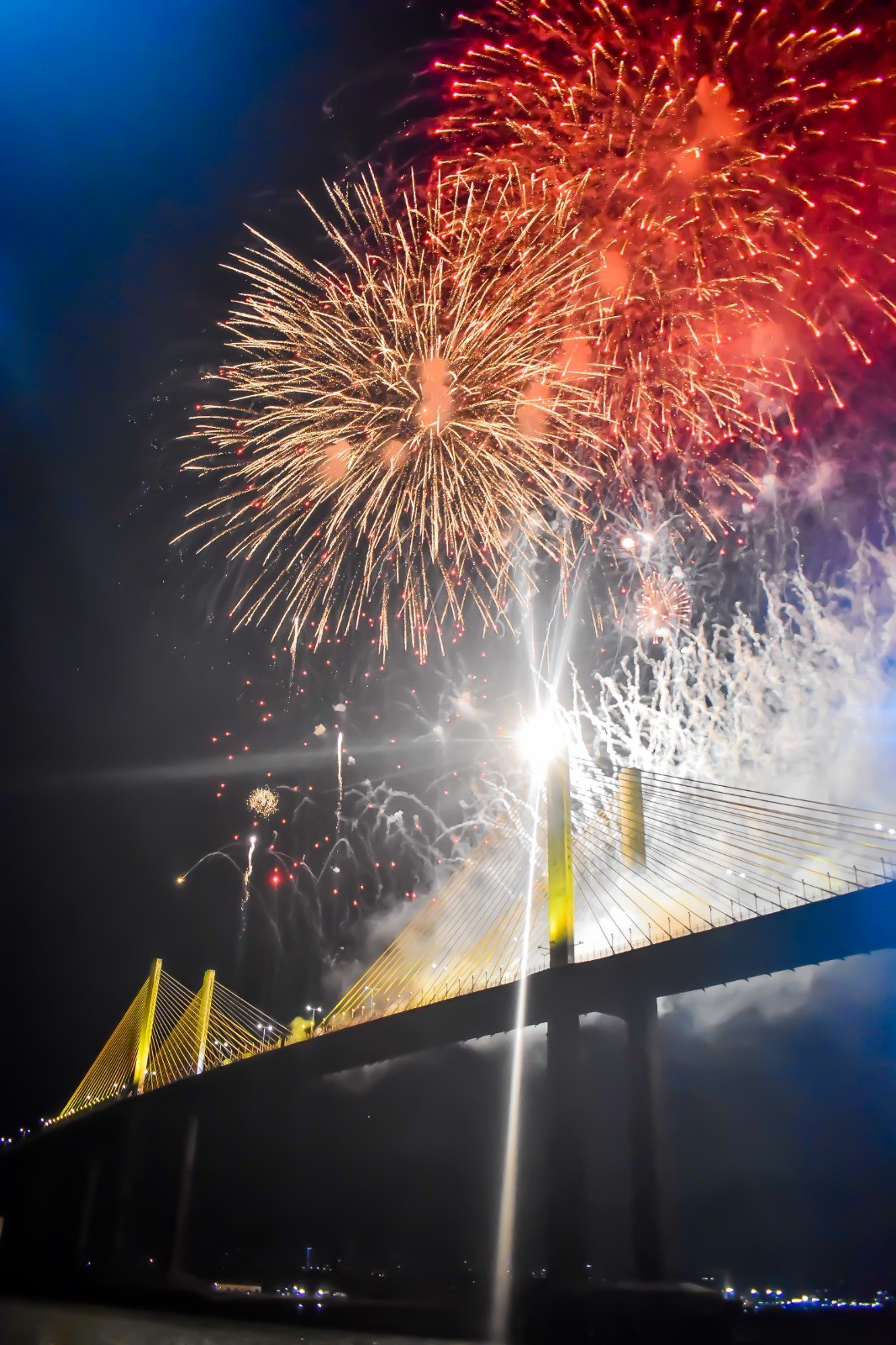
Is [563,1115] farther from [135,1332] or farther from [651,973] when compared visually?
[135,1332]

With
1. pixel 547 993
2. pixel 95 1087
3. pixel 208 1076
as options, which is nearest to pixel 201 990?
pixel 208 1076

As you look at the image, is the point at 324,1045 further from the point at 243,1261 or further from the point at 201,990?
the point at 243,1261

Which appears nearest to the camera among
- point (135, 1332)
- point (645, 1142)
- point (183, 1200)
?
point (135, 1332)

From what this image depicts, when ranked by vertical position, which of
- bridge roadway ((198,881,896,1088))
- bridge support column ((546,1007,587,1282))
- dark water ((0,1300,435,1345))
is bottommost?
dark water ((0,1300,435,1345))

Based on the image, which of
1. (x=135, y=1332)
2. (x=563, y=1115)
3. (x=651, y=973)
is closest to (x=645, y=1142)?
(x=563, y=1115)

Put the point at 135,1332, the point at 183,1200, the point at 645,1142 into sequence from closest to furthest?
the point at 135,1332
the point at 645,1142
the point at 183,1200

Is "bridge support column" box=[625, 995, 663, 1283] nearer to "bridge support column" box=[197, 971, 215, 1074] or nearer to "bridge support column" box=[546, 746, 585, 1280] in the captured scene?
"bridge support column" box=[546, 746, 585, 1280]

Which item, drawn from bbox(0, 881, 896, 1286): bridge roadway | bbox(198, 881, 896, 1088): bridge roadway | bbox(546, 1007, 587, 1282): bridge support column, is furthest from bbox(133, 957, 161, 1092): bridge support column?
bbox(546, 1007, 587, 1282): bridge support column
